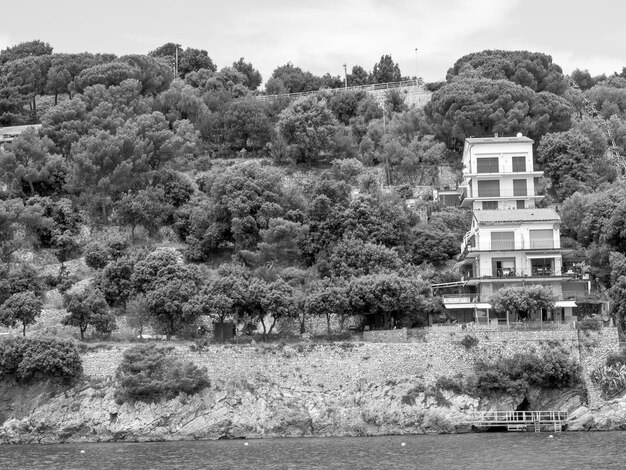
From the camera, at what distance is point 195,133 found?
103125 millimetres

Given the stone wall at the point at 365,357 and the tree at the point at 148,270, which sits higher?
the tree at the point at 148,270

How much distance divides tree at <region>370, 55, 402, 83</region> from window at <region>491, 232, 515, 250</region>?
189ft

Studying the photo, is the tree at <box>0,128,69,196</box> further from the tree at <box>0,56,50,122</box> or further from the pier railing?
the pier railing

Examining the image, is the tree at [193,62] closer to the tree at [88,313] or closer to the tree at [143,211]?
the tree at [143,211]

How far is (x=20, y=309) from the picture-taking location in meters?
72.5


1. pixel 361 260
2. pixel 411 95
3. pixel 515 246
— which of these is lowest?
pixel 361 260

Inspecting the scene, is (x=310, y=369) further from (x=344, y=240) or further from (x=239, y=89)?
(x=239, y=89)

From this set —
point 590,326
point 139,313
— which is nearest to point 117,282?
point 139,313

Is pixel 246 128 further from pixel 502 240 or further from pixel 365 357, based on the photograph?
pixel 365 357

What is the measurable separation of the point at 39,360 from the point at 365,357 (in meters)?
20.0

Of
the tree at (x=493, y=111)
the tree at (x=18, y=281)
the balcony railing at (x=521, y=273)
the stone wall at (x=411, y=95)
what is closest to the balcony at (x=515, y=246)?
the balcony railing at (x=521, y=273)

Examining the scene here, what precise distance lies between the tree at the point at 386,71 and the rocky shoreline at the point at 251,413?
73047mm

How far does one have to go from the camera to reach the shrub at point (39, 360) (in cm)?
6800

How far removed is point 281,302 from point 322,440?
11695 mm
